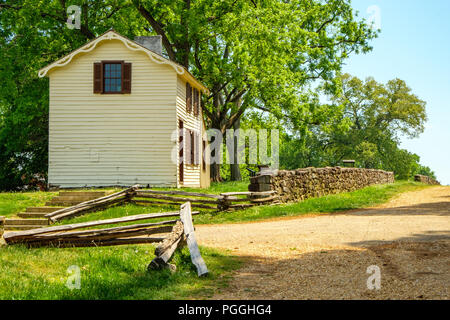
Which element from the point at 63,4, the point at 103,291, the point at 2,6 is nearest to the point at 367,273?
the point at 103,291

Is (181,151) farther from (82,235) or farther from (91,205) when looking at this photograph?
(82,235)

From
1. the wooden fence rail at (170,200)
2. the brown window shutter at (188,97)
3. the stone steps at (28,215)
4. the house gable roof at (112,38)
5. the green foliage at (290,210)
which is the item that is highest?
the house gable roof at (112,38)

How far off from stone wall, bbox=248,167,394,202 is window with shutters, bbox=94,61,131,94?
8.38 meters

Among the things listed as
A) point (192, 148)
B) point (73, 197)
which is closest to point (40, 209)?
point (73, 197)

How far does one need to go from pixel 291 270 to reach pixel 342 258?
1.29 meters

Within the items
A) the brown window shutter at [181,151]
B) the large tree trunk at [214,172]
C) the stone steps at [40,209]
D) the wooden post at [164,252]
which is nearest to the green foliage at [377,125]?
the large tree trunk at [214,172]

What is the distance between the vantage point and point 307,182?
2092 cm

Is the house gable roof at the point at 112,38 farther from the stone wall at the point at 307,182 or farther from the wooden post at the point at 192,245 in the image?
the wooden post at the point at 192,245

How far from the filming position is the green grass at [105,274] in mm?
6352

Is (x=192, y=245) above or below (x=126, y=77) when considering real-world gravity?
below

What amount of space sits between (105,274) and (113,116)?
52.7ft

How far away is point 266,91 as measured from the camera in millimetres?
28062

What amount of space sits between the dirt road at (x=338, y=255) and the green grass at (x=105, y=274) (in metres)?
0.47

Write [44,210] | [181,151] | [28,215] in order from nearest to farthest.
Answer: [28,215] → [44,210] → [181,151]
